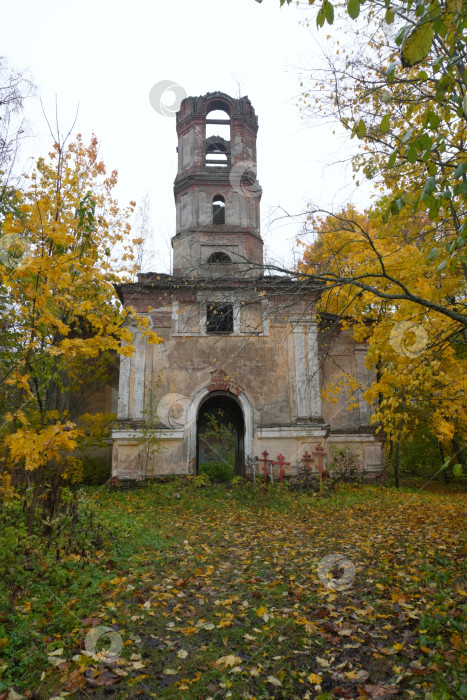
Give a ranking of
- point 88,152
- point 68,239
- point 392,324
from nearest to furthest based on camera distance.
A: point 68,239, point 392,324, point 88,152

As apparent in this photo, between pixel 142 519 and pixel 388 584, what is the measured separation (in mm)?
5341

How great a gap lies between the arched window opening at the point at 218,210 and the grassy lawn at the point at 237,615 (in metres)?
12.1

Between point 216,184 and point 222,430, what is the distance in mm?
13345

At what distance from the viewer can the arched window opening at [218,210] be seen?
17.4 meters

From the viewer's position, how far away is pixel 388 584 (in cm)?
530

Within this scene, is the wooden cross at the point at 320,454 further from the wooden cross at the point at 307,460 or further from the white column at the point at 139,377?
the white column at the point at 139,377

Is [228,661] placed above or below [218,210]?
below

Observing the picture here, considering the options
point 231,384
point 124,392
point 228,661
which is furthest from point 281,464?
point 228,661

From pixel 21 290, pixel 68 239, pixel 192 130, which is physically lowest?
pixel 21 290

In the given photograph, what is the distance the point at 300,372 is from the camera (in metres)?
14.6

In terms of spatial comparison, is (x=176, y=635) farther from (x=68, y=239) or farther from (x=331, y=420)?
(x=331, y=420)

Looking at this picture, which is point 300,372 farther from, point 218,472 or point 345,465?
point 218,472

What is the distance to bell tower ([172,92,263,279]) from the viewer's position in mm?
16797

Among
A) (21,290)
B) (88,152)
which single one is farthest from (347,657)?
(88,152)
